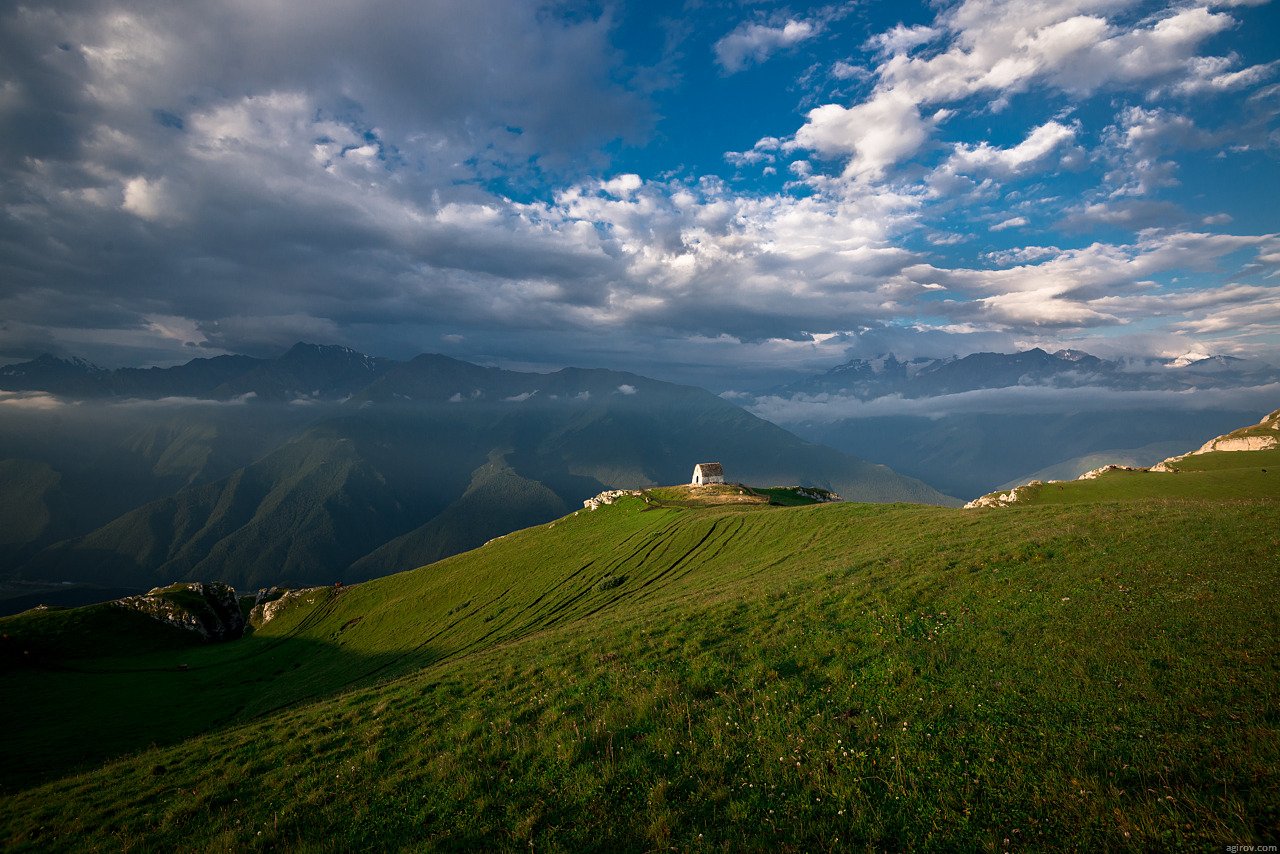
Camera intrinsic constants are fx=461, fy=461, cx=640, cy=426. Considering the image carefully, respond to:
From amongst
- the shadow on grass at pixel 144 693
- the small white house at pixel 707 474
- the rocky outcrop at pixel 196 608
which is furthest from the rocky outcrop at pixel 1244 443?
the rocky outcrop at pixel 196 608

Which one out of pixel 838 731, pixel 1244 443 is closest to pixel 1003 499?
pixel 838 731

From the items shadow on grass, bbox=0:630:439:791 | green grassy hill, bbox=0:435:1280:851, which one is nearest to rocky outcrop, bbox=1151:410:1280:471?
green grassy hill, bbox=0:435:1280:851

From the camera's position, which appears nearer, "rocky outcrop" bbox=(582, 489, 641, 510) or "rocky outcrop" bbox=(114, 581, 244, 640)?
"rocky outcrop" bbox=(114, 581, 244, 640)

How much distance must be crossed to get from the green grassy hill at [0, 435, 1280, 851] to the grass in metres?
0.06

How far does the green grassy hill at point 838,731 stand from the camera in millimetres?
6727

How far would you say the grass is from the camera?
Answer: 265 inches

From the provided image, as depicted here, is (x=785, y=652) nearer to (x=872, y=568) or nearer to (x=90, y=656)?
(x=872, y=568)

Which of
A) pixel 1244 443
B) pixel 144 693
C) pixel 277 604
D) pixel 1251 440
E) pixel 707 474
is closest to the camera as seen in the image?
pixel 144 693

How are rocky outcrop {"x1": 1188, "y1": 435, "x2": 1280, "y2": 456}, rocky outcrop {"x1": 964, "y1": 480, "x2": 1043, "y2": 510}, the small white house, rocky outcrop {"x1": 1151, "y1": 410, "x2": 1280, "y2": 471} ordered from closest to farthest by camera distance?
rocky outcrop {"x1": 964, "y1": 480, "x2": 1043, "y2": 510}, rocky outcrop {"x1": 1188, "y1": 435, "x2": 1280, "y2": 456}, rocky outcrop {"x1": 1151, "y1": 410, "x2": 1280, "y2": 471}, the small white house

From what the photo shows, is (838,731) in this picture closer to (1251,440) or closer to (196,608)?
(196,608)

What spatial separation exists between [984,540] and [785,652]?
14.9 meters

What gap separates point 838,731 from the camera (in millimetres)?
8867

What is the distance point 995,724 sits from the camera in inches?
333

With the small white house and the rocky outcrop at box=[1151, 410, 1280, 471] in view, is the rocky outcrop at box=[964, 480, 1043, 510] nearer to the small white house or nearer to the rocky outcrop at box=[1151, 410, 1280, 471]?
the rocky outcrop at box=[1151, 410, 1280, 471]
